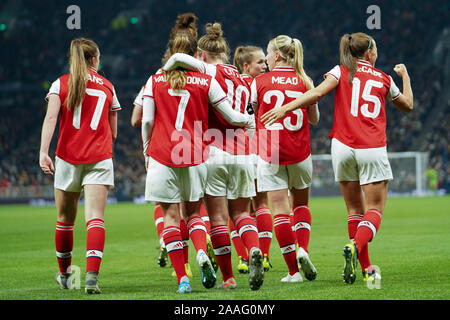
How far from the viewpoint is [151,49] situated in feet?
139

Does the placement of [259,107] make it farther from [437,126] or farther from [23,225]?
[437,126]

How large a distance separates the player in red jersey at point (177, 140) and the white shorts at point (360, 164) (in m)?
1.18

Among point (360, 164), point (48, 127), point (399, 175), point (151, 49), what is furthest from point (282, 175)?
point (151, 49)

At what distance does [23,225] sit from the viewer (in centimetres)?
1725

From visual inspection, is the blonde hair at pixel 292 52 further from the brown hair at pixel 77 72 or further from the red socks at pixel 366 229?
the brown hair at pixel 77 72

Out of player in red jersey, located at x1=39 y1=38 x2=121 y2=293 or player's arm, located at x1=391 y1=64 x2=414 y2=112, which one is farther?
player's arm, located at x1=391 y1=64 x2=414 y2=112

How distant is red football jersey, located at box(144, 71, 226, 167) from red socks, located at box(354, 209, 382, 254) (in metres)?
1.47

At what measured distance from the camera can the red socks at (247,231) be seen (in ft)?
19.4

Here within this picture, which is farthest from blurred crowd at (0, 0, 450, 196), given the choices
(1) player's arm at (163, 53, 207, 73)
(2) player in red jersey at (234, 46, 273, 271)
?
(1) player's arm at (163, 53, 207, 73)

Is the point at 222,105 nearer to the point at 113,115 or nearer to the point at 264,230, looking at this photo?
the point at 113,115

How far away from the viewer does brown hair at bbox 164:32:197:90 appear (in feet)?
18.2

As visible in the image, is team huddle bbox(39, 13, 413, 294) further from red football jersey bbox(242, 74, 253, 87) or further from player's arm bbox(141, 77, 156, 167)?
red football jersey bbox(242, 74, 253, 87)
